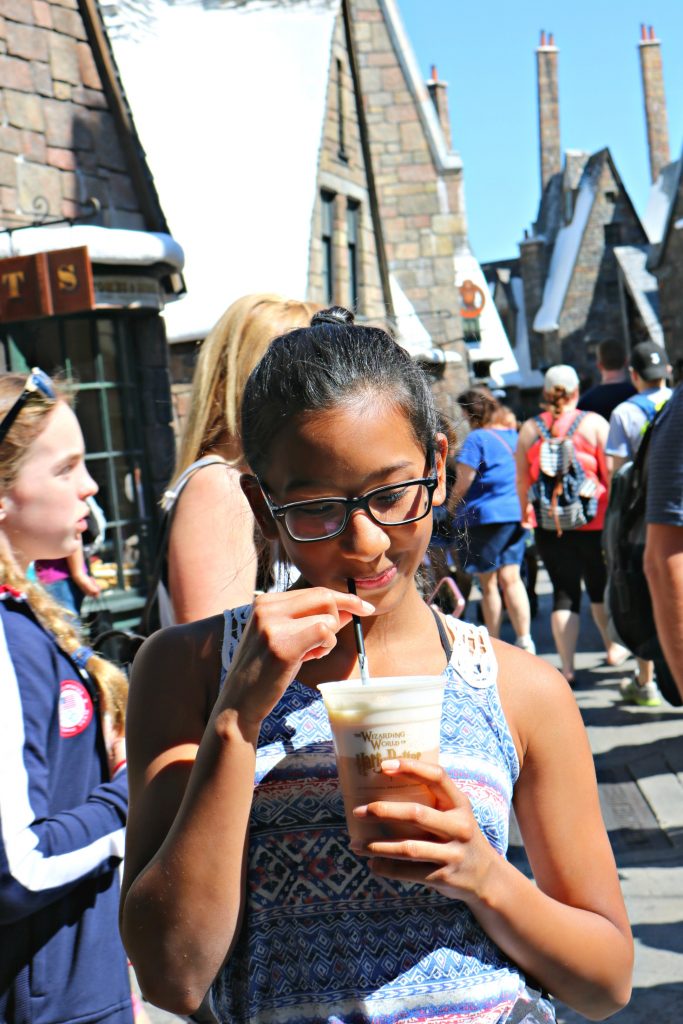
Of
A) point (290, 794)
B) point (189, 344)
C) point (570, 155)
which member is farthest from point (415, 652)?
point (570, 155)

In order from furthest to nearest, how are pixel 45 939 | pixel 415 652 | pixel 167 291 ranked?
1. pixel 167 291
2. pixel 45 939
3. pixel 415 652

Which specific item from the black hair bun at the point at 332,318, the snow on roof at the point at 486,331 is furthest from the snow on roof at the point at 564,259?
the black hair bun at the point at 332,318

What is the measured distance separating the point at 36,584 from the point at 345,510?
1.17m

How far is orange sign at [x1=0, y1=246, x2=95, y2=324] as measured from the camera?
7762 millimetres

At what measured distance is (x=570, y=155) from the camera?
134 ft

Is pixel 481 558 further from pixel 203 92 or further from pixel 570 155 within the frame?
pixel 570 155

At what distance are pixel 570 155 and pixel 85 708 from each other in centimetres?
4141

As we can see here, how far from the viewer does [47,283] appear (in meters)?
7.87

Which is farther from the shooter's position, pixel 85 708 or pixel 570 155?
pixel 570 155

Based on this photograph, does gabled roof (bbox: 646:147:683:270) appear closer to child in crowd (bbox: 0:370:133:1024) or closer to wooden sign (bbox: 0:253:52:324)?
wooden sign (bbox: 0:253:52:324)

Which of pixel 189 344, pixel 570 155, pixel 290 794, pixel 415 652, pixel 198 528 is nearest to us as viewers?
pixel 290 794

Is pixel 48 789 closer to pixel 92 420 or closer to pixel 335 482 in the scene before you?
pixel 335 482

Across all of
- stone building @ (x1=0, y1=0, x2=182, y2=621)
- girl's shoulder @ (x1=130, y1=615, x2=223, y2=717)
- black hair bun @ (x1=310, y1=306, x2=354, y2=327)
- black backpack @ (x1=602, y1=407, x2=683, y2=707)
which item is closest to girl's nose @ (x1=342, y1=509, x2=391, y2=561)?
girl's shoulder @ (x1=130, y1=615, x2=223, y2=717)

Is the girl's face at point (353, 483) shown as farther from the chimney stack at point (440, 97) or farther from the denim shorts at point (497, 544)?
the chimney stack at point (440, 97)
